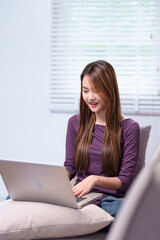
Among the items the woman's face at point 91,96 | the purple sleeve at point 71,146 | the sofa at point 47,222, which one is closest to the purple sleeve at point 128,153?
the woman's face at point 91,96

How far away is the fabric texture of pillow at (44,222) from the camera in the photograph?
1406 mm

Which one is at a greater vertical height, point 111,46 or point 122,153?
point 111,46

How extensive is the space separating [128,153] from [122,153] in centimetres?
7

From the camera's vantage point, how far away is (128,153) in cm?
194

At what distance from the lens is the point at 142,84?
117 inches

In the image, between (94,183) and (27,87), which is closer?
(94,183)

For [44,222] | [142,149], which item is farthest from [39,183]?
[142,149]

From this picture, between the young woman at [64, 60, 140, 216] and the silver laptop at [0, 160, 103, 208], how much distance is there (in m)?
0.39

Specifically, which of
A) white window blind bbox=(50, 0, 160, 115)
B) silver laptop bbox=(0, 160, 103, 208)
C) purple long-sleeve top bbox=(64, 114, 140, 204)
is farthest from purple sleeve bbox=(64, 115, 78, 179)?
white window blind bbox=(50, 0, 160, 115)

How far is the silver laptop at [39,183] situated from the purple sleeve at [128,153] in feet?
1.17

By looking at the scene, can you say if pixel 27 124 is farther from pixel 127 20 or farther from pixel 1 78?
pixel 127 20

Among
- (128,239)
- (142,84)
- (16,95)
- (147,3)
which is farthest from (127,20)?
(128,239)

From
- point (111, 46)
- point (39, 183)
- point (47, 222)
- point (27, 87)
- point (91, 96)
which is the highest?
point (111, 46)

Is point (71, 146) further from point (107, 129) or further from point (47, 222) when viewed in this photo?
point (47, 222)
